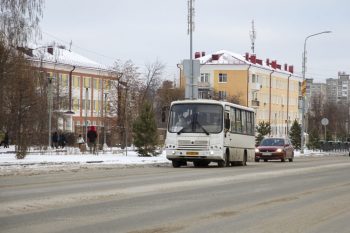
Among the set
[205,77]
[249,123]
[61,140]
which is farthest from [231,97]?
[249,123]

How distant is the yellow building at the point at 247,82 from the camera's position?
372 ft

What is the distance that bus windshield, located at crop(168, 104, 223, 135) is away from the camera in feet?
105

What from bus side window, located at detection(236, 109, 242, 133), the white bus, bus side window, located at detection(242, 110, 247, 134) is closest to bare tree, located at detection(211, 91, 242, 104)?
bus side window, located at detection(242, 110, 247, 134)

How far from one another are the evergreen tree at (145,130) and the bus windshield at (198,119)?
9099mm

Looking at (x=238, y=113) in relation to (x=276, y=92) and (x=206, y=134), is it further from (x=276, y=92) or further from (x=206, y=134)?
(x=276, y=92)

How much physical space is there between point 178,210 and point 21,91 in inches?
1399

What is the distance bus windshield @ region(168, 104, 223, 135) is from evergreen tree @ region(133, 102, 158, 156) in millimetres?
9099

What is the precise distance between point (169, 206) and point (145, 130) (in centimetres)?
2748

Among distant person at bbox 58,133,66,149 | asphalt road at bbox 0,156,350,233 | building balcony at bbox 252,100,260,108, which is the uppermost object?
building balcony at bbox 252,100,260,108

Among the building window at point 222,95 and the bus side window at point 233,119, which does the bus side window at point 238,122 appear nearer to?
the bus side window at point 233,119

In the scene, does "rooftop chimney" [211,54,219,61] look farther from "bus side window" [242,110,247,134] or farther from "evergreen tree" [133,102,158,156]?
"bus side window" [242,110,247,134]

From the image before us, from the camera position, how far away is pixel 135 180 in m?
21.6

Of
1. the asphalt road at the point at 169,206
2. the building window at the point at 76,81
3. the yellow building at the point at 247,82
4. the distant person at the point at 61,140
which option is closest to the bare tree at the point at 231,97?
the yellow building at the point at 247,82

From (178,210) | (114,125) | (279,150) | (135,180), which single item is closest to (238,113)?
(279,150)
